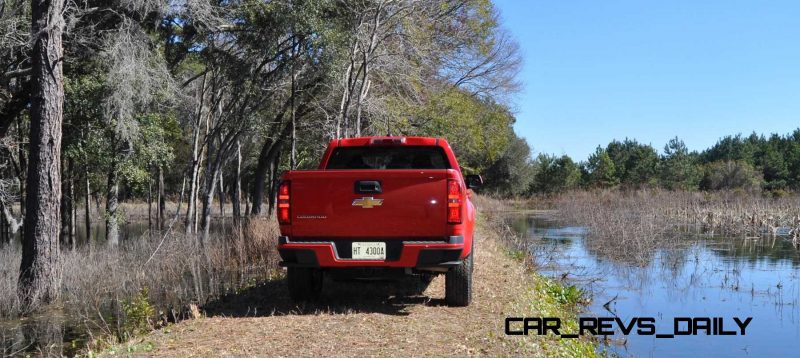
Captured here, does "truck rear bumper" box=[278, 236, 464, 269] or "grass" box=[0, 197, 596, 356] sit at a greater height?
"truck rear bumper" box=[278, 236, 464, 269]

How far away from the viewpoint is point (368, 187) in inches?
254

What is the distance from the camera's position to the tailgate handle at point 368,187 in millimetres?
6449

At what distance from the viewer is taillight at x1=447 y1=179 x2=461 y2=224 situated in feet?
21.0

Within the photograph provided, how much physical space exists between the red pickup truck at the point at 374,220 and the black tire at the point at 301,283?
0.60 metres

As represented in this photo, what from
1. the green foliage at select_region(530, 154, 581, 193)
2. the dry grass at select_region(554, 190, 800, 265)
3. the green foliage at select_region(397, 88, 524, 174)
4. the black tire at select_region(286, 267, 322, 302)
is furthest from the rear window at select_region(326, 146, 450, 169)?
the green foliage at select_region(530, 154, 581, 193)

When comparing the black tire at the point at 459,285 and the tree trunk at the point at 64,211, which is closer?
the black tire at the point at 459,285

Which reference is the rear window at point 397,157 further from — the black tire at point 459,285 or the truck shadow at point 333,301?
the truck shadow at point 333,301

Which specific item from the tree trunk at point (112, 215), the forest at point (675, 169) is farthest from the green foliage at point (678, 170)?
the tree trunk at point (112, 215)

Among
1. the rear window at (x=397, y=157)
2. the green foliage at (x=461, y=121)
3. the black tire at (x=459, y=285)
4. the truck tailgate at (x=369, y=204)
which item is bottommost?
the black tire at (x=459, y=285)

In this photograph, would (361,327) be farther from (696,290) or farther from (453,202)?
(696,290)

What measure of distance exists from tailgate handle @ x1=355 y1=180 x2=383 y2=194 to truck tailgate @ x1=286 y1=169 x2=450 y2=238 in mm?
23

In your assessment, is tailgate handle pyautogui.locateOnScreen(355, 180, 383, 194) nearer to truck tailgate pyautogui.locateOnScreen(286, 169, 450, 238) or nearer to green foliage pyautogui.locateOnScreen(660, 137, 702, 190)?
truck tailgate pyautogui.locateOnScreen(286, 169, 450, 238)

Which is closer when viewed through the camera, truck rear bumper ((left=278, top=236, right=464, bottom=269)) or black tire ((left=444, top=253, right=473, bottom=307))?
truck rear bumper ((left=278, top=236, right=464, bottom=269))

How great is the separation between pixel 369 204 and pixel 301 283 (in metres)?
1.55
